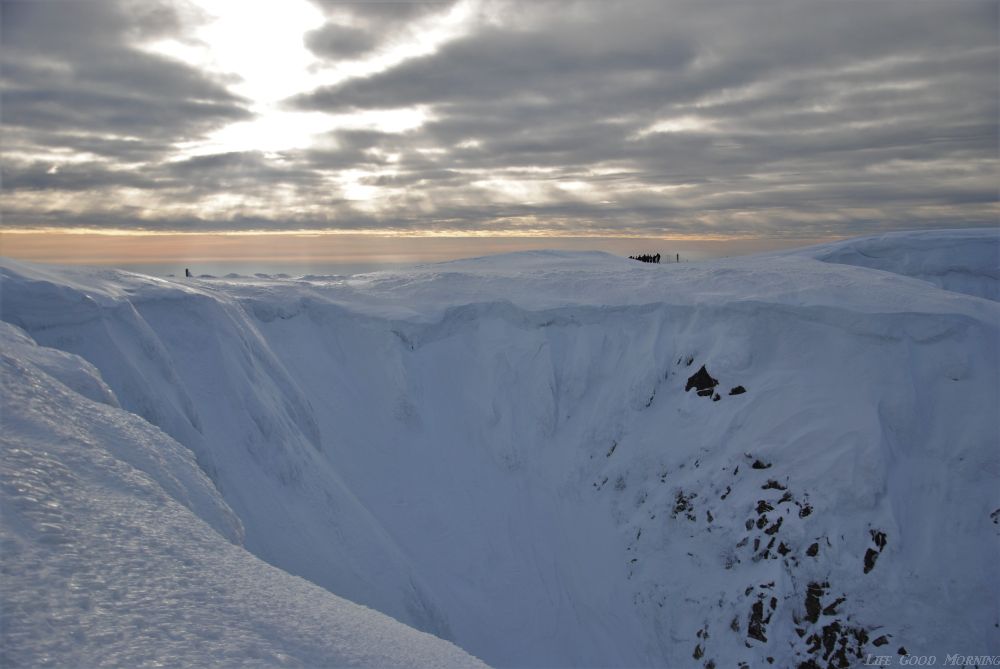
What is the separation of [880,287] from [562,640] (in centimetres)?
1560

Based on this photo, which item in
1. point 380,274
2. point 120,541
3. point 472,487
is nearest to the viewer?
point 120,541

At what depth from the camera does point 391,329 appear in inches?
1069

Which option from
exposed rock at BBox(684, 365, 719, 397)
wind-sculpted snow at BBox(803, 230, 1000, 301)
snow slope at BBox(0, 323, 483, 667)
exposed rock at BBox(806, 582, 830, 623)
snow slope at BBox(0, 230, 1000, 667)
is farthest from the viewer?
wind-sculpted snow at BBox(803, 230, 1000, 301)

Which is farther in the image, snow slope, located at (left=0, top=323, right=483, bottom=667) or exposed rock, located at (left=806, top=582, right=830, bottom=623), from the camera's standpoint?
→ exposed rock, located at (left=806, top=582, right=830, bottom=623)

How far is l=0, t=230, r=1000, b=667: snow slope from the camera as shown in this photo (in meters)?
15.5

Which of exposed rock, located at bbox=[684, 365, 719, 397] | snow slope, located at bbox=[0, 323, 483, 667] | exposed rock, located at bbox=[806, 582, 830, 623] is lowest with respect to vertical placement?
exposed rock, located at bbox=[806, 582, 830, 623]

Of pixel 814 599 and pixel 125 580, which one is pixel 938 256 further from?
pixel 125 580

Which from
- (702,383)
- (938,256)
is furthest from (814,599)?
(938,256)

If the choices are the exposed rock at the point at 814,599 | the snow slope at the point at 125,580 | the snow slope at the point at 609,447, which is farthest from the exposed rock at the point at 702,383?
the snow slope at the point at 125,580

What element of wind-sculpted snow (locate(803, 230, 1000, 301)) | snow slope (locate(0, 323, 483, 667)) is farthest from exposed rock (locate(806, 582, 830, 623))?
wind-sculpted snow (locate(803, 230, 1000, 301))

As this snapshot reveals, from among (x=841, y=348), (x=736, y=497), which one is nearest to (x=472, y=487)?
(x=736, y=497)

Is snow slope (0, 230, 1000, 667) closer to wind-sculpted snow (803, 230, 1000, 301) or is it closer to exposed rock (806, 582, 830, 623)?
exposed rock (806, 582, 830, 623)

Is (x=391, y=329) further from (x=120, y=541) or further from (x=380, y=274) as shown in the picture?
(x=120, y=541)

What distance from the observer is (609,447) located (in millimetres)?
22500
